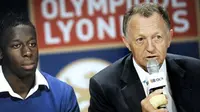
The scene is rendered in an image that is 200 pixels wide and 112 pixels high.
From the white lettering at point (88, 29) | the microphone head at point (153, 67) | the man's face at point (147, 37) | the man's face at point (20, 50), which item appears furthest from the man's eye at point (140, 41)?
the white lettering at point (88, 29)

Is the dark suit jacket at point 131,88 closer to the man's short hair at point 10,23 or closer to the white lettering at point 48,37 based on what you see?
the man's short hair at point 10,23

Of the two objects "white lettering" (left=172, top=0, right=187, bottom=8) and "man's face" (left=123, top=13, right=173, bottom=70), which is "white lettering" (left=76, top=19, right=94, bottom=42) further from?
"man's face" (left=123, top=13, right=173, bottom=70)

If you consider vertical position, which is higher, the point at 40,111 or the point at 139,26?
the point at 139,26

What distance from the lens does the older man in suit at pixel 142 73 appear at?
126cm

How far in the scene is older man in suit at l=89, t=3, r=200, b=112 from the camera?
1.26m

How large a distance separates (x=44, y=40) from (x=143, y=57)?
1127 mm

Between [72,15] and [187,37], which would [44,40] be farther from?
[187,37]

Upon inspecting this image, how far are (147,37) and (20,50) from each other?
35 cm

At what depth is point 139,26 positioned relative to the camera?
4.19ft

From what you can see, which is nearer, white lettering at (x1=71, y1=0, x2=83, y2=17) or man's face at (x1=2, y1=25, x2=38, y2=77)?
man's face at (x1=2, y1=25, x2=38, y2=77)

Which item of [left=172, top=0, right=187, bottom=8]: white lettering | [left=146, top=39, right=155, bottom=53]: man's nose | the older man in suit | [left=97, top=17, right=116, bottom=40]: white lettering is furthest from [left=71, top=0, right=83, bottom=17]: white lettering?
[left=146, top=39, right=155, bottom=53]: man's nose

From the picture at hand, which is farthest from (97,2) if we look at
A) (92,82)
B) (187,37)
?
(92,82)

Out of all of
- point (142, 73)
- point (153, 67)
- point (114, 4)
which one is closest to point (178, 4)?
point (114, 4)

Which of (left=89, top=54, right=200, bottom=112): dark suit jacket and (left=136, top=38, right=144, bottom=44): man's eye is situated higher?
(left=136, top=38, right=144, bottom=44): man's eye
